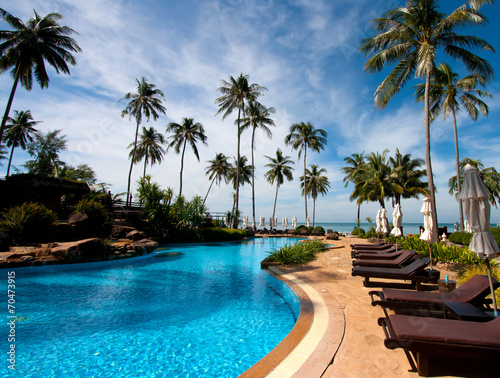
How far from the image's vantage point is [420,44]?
12406 millimetres

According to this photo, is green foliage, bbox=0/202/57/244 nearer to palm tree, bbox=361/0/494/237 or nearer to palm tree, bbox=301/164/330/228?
palm tree, bbox=361/0/494/237

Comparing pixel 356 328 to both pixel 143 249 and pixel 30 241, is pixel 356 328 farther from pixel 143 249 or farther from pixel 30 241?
pixel 30 241

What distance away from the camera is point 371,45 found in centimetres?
1342

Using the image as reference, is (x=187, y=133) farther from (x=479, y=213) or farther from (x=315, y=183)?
(x=479, y=213)

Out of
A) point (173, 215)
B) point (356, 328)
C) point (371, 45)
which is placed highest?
point (371, 45)

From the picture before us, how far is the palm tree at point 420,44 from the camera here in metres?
11.1

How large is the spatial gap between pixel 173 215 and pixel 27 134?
28.1 metres

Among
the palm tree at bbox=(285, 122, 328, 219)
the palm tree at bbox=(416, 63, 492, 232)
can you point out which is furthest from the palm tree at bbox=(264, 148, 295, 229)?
the palm tree at bbox=(416, 63, 492, 232)

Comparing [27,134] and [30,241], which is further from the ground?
[27,134]

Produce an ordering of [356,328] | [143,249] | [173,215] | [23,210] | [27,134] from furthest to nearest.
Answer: [27,134]
[173,215]
[143,249]
[23,210]
[356,328]

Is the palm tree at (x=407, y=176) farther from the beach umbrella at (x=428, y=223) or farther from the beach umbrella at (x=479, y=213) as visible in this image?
the beach umbrella at (x=479, y=213)

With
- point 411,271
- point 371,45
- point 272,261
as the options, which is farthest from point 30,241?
point 371,45

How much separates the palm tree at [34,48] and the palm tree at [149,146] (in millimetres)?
13378

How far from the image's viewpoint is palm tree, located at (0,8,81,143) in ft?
54.5
